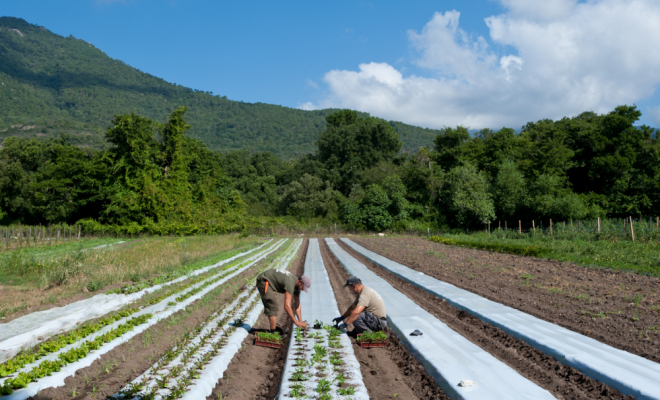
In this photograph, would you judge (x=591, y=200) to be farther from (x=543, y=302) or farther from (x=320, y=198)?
(x=543, y=302)

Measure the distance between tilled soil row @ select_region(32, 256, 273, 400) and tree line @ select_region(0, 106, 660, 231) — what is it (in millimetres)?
31442

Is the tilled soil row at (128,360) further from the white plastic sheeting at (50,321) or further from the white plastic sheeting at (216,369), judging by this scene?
the white plastic sheeting at (50,321)

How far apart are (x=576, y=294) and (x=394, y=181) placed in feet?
118

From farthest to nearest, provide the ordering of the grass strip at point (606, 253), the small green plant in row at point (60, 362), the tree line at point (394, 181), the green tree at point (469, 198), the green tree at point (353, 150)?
the green tree at point (353, 150)
the green tree at point (469, 198)
the tree line at point (394, 181)
the grass strip at point (606, 253)
the small green plant in row at point (60, 362)

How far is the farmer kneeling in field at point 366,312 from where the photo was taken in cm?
662

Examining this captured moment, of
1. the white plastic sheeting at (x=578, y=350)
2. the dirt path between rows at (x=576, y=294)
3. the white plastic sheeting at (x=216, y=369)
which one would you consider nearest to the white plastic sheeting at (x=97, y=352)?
the white plastic sheeting at (x=216, y=369)

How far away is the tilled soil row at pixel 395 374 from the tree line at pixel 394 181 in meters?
31.3

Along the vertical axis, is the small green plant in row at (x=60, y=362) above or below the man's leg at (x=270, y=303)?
below

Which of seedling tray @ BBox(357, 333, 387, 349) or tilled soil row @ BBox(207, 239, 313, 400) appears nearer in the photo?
tilled soil row @ BBox(207, 239, 313, 400)

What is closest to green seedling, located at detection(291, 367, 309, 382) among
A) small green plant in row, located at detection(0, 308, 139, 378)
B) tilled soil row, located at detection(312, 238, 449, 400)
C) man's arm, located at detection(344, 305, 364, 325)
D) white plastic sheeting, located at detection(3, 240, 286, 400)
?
tilled soil row, located at detection(312, 238, 449, 400)

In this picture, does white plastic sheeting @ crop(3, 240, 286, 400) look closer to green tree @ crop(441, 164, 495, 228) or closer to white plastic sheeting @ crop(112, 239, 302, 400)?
white plastic sheeting @ crop(112, 239, 302, 400)

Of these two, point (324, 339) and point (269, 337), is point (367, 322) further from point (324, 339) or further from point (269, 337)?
point (269, 337)

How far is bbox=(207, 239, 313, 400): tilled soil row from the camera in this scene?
4695 mm

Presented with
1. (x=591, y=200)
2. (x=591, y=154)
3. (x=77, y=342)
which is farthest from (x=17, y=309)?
(x=591, y=154)
